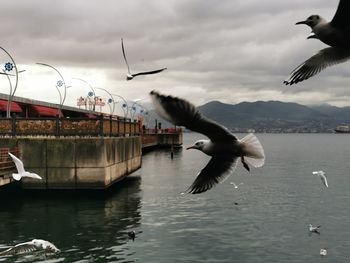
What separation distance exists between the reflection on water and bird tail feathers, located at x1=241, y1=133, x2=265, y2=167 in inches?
1007

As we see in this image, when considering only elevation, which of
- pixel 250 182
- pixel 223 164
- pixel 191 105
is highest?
pixel 191 105

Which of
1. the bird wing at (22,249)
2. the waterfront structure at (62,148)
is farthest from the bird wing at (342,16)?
the waterfront structure at (62,148)

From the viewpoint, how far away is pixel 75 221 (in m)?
39.4

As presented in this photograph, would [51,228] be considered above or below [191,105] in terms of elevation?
below

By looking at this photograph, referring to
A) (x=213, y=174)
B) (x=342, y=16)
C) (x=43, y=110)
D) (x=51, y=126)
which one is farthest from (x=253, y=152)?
(x=43, y=110)

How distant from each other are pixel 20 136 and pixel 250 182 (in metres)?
43.4

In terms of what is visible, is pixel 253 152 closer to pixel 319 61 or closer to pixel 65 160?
pixel 319 61

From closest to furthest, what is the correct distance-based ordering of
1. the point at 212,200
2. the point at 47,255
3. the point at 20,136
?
the point at 47,255, the point at 20,136, the point at 212,200

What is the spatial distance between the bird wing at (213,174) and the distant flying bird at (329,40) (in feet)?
4.46

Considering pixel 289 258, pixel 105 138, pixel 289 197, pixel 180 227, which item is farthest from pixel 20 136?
pixel 289 197

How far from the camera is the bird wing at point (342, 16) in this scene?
8.38 ft

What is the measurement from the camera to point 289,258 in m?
30.0

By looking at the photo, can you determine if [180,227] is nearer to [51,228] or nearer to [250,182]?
[51,228]

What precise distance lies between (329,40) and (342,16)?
0.19m
